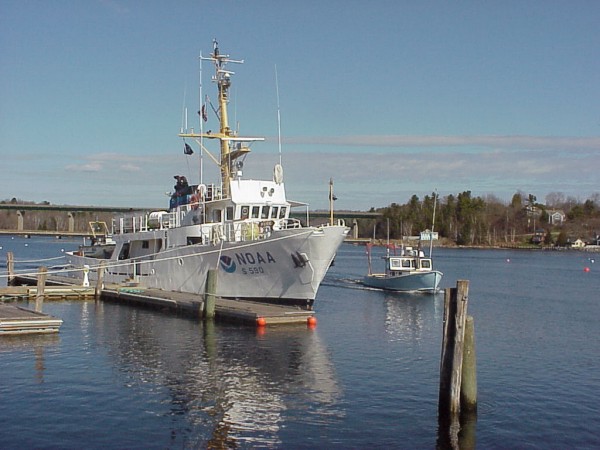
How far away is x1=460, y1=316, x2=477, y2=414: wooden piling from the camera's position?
56.7 feet

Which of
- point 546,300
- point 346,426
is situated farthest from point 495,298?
point 346,426

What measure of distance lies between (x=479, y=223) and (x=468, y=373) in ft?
533

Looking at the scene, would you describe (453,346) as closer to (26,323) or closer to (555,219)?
(26,323)

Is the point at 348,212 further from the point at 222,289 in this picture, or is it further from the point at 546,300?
the point at 222,289

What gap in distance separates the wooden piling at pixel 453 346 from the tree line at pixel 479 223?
478 ft

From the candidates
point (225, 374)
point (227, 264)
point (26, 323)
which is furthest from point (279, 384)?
point (227, 264)

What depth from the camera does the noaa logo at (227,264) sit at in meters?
36.0

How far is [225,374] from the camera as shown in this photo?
22172mm

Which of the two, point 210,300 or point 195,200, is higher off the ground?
point 195,200

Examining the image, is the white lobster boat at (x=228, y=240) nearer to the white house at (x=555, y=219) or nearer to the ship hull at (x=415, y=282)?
the ship hull at (x=415, y=282)

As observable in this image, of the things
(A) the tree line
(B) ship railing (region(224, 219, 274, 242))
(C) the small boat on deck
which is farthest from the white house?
(B) ship railing (region(224, 219, 274, 242))

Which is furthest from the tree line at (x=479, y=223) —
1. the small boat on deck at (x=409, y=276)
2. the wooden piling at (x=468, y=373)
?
the wooden piling at (x=468, y=373)

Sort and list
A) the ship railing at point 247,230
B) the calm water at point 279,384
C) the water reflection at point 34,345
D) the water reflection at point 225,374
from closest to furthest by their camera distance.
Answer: the calm water at point 279,384 < the water reflection at point 225,374 < the water reflection at point 34,345 < the ship railing at point 247,230

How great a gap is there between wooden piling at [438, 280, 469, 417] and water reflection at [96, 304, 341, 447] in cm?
274
